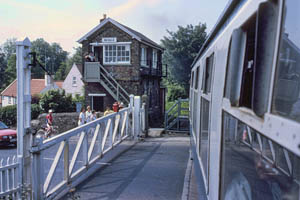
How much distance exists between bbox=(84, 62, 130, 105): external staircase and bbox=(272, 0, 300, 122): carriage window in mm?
22217

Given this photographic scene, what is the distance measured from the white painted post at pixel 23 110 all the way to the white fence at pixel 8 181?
0.22ft

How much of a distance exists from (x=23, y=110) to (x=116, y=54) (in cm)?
1964

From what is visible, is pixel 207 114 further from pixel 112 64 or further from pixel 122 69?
pixel 112 64

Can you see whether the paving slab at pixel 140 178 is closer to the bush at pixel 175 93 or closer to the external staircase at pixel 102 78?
the external staircase at pixel 102 78

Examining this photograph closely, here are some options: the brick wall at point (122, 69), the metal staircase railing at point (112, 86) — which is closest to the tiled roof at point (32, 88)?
the brick wall at point (122, 69)

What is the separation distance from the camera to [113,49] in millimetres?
24500

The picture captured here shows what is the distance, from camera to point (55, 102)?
29.4 meters

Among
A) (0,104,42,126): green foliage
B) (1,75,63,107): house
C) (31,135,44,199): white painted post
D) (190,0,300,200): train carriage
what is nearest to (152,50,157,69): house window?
(0,104,42,126): green foliage

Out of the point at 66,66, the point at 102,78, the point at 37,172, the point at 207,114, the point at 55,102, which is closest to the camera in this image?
the point at 207,114

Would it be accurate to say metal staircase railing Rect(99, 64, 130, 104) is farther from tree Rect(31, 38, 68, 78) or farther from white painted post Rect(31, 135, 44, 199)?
tree Rect(31, 38, 68, 78)

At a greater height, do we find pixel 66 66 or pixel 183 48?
pixel 183 48

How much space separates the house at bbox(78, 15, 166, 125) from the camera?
78.3 ft

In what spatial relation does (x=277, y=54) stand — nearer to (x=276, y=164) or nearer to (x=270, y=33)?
(x=270, y=33)

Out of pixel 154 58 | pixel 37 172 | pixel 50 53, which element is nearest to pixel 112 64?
pixel 154 58
